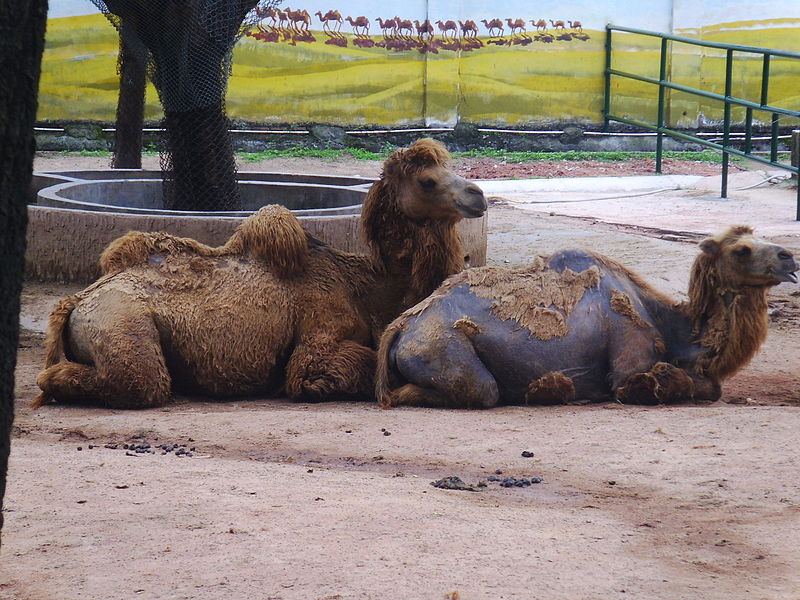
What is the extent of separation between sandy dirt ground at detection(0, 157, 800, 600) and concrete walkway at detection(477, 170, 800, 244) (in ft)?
19.8

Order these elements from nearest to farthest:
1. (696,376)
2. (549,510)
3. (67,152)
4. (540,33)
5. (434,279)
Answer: (549,510)
(696,376)
(434,279)
(67,152)
(540,33)

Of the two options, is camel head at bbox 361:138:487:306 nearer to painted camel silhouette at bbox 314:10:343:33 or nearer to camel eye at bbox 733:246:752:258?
camel eye at bbox 733:246:752:258

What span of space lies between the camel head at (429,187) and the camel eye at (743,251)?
133 centimetres

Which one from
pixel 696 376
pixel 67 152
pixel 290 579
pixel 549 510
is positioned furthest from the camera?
pixel 67 152

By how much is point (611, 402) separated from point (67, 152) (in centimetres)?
1429

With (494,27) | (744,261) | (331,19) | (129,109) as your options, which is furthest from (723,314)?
(494,27)

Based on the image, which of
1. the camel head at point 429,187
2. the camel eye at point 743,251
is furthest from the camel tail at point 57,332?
the camel eye at point 743,251

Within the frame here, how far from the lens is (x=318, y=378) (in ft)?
18.9

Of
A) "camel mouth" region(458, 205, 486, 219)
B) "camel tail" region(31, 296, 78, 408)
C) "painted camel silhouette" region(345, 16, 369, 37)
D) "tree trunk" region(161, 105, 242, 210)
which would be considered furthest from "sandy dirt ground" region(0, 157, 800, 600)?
"painted camel silhouette" region(345, 16, 369, 37)

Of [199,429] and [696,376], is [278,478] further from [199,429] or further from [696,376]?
[696,376]

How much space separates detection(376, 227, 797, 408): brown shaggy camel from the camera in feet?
18.0

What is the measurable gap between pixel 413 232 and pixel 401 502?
2728mm

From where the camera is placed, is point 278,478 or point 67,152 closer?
point 278,478

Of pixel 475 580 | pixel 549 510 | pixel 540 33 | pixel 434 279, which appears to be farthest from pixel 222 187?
pixel 540 33
